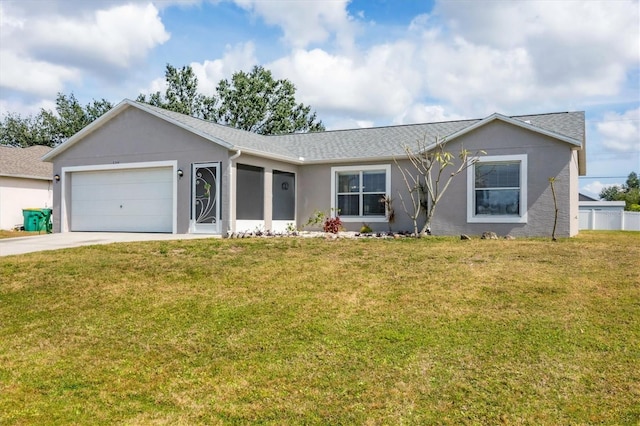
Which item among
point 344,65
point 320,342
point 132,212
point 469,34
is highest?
point 344,65

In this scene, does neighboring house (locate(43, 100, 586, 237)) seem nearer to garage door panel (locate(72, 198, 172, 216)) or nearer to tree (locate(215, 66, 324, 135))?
garage door panel (locate(72, 198, 172, 216))

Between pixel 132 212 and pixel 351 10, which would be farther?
pixel 132 212

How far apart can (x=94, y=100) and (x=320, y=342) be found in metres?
42.4

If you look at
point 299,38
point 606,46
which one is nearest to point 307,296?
point 299,38

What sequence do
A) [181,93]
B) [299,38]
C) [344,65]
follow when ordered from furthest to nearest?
[181,93] < [344,65] < [299,38]

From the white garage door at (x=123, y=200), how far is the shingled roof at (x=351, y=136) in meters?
1.70

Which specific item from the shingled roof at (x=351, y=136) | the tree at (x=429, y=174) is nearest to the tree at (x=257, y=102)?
the shingled roof at (x=351, y=136)

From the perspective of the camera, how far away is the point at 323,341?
531 centimetres

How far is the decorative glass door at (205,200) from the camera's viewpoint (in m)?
14.6

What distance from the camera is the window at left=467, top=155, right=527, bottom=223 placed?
1384cm

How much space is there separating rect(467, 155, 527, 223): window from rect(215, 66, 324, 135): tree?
83.5ft

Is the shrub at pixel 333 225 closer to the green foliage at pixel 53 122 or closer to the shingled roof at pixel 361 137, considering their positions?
the shingled roof at pixel 361 137

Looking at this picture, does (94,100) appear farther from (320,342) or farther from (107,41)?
(320,342)

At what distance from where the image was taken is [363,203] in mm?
16844
